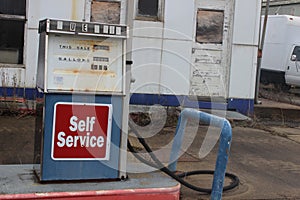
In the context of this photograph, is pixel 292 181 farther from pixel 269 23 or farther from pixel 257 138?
pixel 269 23

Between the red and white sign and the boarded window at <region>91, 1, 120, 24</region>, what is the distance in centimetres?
624

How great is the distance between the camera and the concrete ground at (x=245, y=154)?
243 inches

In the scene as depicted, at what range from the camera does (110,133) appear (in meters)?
4.66

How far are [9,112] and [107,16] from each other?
295 cm

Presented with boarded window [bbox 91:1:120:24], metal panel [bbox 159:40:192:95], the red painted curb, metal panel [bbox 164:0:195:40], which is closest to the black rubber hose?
the red painted curb

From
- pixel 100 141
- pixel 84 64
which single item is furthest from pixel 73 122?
pixel 84 64

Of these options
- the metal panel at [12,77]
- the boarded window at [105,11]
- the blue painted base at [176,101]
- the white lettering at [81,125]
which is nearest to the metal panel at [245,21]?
the blue painted base at [176,101]

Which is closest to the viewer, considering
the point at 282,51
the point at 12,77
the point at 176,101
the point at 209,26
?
the point at 12,77

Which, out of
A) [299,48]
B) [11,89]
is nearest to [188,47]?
[11,89]

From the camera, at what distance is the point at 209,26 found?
11188mm

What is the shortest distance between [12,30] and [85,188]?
661 cm

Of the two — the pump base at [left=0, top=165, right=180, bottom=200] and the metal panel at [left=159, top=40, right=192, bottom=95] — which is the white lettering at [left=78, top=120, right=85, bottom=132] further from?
the metal panel at [left=159, top=40, right=192, bottom=95]

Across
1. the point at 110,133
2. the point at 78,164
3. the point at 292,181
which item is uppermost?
the point at 110,133

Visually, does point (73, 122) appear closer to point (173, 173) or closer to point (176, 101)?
point (173, 173)
